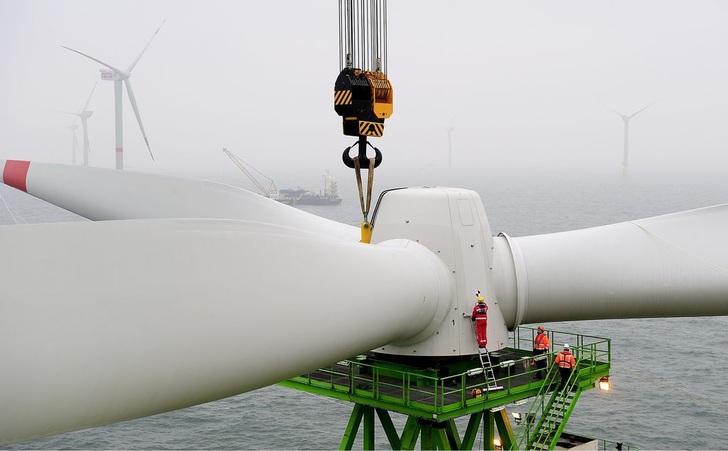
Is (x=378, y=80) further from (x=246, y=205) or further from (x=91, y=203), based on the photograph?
(x=91, y=203)

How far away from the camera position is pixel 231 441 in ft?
143

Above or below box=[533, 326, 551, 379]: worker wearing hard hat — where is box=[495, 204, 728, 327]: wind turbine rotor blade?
above

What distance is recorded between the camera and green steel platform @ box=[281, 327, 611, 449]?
21.0 m

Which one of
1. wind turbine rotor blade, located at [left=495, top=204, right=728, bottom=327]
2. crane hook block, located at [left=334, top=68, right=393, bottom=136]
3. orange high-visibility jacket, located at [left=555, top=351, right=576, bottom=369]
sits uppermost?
crane hook block, located at [left=334, top=68, right=393, bottom=136]

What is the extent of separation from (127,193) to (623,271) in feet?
38.9

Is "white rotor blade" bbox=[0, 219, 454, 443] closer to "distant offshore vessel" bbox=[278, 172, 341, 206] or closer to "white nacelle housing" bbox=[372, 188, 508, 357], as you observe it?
"white nacelle housing" bbox=[372, 188, 508, 357]

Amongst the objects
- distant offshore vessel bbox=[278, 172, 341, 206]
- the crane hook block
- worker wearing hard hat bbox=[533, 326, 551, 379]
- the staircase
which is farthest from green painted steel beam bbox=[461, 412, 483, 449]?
distant offshore vessel bbox=[278, 172, 341, 206]

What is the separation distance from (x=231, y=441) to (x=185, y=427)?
382cm

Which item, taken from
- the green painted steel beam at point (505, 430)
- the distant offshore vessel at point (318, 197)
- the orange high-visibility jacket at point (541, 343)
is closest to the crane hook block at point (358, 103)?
the orange high-visibility jacket at point (541, 343)

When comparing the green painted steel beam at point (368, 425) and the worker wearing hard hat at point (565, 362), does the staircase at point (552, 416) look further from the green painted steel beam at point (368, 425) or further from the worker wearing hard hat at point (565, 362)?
the green painted steel beam at point (368, 425)

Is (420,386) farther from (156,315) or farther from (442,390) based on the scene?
(156,315)

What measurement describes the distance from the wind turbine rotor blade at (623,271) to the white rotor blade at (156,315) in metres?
9.04

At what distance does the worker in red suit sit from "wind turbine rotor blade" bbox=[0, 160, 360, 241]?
19.0 ft

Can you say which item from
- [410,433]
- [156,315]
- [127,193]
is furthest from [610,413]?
[156,315]
